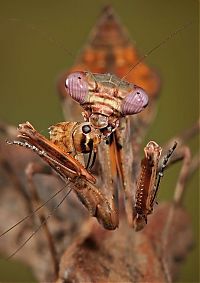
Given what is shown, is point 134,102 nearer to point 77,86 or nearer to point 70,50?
point 77,86

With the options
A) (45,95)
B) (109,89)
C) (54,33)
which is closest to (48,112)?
(45,95)

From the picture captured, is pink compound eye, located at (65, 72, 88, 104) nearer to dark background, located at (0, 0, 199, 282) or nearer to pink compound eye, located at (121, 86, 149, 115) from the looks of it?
pink compound eye, located at (121, 86, 149, 115)

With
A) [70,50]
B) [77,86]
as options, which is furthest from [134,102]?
[70,50]

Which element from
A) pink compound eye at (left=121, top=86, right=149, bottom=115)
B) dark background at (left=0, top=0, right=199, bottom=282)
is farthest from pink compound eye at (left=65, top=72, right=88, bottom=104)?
dark background at (left=0, top=0, right=199, bottom=282)

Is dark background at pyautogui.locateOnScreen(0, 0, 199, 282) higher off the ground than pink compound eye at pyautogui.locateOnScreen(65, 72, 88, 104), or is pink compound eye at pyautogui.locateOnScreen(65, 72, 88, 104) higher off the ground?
dark background at pyautogui.locateOnScreen(0, 0, 199, 282)

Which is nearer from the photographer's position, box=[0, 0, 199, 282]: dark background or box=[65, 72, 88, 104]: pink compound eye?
box=[65, 72, 88, 104]: pink compound eye
